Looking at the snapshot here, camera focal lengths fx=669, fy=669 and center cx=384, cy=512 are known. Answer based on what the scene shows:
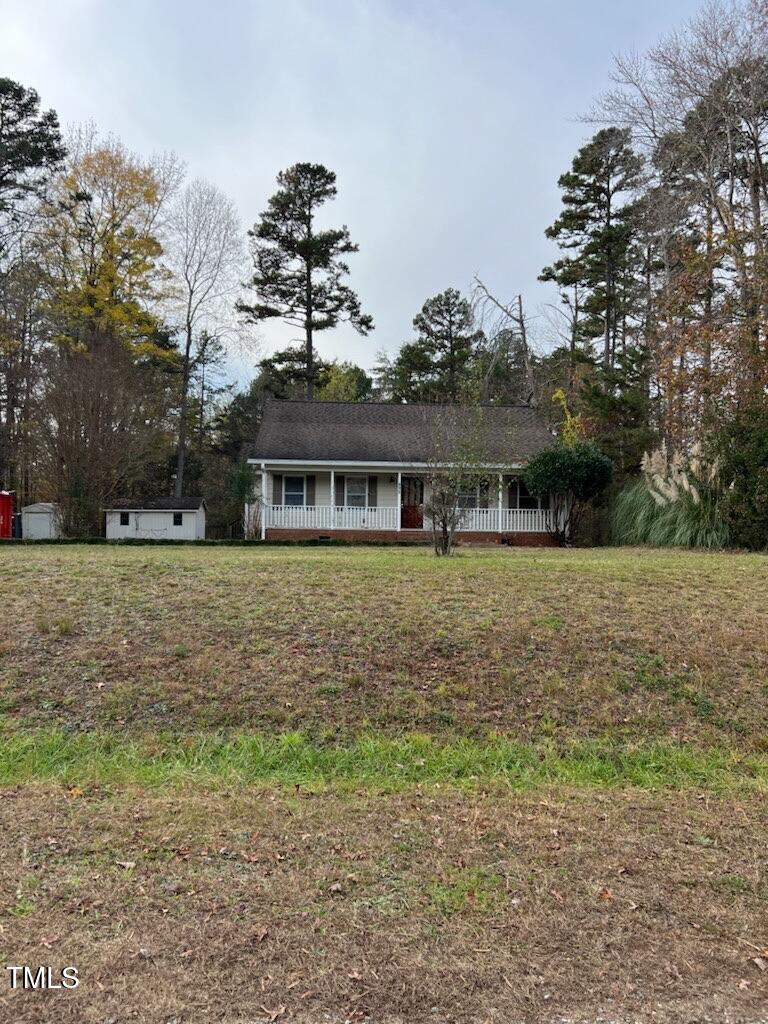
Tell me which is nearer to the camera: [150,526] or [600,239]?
[150,526]

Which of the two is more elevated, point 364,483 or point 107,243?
point 107,243

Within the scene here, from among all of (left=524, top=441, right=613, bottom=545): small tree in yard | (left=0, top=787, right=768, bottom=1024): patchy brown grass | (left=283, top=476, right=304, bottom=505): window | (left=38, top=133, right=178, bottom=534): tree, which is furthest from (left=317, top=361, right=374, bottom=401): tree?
(left=0, top=787, right=768, bottom=1024): patchy brown grass

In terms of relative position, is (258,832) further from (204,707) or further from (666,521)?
(666,521)

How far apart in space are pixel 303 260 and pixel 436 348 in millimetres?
8467

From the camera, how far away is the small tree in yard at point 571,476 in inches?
689

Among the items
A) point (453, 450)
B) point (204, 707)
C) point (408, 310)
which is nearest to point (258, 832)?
point (204, 707)

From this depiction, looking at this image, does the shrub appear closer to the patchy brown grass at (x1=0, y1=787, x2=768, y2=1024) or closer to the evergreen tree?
the patchy brown grass at (x1=0, y1=787, x2=768, y2=1024)

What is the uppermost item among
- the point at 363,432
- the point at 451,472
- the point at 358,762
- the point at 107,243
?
the point at 107,243

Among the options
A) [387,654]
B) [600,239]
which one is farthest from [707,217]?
[387,654]

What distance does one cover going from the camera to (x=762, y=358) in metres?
14.4

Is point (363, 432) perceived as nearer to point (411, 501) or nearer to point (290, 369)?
point (411, 501)

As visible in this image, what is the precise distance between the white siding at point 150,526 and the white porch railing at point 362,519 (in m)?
3.03

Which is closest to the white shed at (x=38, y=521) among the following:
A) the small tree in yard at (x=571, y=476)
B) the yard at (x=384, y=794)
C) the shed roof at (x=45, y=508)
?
the shed roof at (x=45, y=508)

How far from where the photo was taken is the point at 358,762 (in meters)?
4.50
